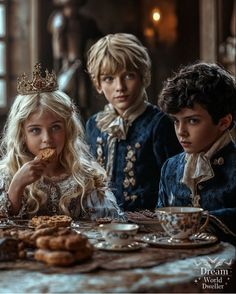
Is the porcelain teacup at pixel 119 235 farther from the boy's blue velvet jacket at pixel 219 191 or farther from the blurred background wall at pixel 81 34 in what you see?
the blurred background wall at pixel 81 34

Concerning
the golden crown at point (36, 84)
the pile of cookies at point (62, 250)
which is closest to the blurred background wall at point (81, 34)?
the golden crown at point (36, 84)

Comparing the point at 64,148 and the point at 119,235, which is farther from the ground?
the point at 64,148

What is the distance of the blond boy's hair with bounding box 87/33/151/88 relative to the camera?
344cm

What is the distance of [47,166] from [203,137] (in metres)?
0.67

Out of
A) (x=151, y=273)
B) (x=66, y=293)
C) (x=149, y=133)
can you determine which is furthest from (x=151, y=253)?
(x=149, y=133)

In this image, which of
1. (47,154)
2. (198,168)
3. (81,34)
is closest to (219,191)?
(198,168)

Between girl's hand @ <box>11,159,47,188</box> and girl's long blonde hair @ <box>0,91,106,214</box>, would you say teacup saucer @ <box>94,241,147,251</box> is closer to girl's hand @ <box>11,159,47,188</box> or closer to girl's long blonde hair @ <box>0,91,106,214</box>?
girl's hand @ <box>11,159,47,188</box>

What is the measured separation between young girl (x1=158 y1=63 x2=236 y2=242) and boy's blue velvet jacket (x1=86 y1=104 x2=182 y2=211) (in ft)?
2.11

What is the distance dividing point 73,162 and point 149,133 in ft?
2.56

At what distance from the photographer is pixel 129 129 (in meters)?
3.44

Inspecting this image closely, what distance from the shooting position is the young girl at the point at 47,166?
247 cm

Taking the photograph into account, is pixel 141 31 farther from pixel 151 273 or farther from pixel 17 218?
pixel 151 273

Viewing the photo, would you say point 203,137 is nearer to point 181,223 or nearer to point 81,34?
point 181,223

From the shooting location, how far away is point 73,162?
105 inches
